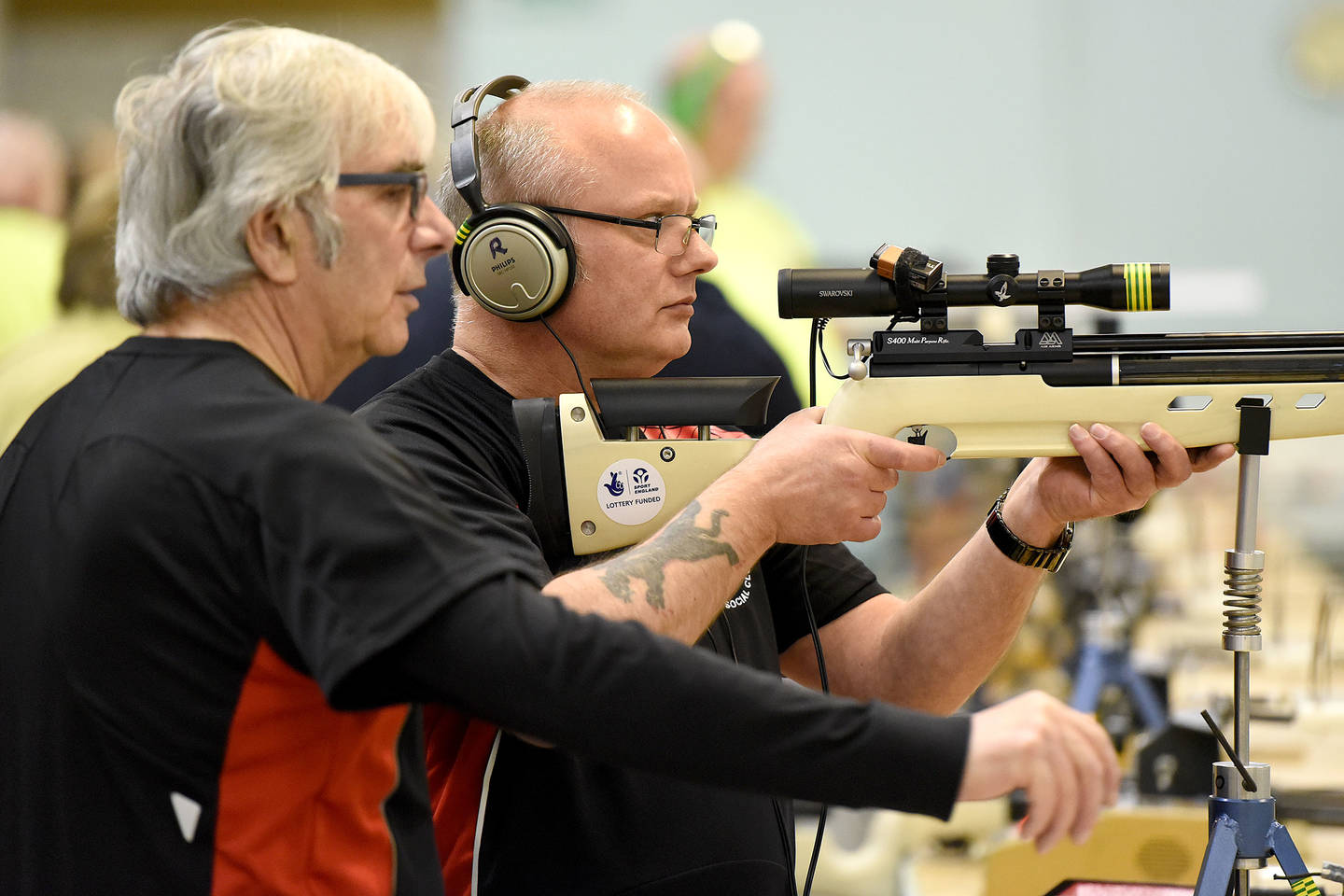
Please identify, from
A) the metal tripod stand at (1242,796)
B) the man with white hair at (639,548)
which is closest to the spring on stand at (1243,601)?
the metal tripod stand at (1242,796)

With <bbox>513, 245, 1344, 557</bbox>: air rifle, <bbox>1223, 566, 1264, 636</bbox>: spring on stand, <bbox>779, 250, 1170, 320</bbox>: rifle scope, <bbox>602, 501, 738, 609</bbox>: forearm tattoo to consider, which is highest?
<bbox>779, 250, 1170, 320</bbox>: rifle scope

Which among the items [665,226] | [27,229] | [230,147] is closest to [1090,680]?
[665,226]

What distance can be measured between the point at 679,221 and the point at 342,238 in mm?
594

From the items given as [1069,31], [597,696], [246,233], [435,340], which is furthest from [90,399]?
[1069,31]

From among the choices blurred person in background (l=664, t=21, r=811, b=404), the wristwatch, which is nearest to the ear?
the wristwatch

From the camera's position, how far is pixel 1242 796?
1284 millimetres

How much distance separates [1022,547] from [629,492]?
46 cm

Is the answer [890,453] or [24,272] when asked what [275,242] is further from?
[24,272]

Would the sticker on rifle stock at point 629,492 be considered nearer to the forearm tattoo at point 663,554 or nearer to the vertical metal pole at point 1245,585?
the forearm tattoo at point 663,554

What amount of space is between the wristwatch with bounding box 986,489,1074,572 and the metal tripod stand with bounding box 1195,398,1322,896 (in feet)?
0.77

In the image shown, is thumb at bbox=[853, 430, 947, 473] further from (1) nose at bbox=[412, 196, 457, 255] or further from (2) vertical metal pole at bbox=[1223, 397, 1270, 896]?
(1) nose at bbox=[412, 196, 457, 255]

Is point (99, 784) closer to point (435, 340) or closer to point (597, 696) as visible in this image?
point (597, 696)

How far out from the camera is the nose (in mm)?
1098

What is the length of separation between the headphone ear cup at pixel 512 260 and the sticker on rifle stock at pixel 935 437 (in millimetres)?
400
